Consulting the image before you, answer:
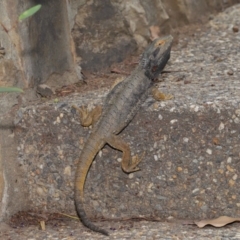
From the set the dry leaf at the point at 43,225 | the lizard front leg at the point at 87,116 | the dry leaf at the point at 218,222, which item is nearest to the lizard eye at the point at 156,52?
the lizard front leg at the point at 87,116

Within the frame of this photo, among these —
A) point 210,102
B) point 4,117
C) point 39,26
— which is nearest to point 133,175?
point 210,102

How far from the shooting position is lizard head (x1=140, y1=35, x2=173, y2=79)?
461cm

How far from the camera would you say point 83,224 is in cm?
405

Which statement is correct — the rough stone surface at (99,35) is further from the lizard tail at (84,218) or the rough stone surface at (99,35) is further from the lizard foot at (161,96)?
the lizard tail at (84,218)

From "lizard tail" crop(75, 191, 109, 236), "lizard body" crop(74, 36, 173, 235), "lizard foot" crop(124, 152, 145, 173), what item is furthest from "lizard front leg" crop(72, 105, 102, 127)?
"lizard tail" crop(75, 191, 109, 236)

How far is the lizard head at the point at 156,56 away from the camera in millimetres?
4605

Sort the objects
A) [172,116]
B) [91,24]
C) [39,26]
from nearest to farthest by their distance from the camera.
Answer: [172,116], [39,26], [91,24]

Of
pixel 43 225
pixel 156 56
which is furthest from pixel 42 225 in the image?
pixel 156 56

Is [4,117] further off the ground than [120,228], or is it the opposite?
[4,117]

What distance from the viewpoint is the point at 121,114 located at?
4.24m

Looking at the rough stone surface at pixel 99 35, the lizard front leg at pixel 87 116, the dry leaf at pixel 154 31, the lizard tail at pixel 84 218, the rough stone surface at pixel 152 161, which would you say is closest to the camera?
the lizard tail at pixel 84 218

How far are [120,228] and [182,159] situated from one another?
62cm

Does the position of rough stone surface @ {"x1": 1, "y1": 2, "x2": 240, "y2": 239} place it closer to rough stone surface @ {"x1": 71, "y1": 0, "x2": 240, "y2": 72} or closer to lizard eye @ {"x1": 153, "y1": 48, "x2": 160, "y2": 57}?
lizard eye @ {"x1": 153, "y1": 48, "x2": 160, "y2": 57}

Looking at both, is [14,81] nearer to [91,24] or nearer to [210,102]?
[91,24]
